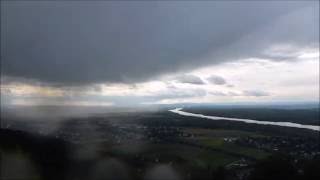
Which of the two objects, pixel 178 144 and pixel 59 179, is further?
pixel 178 144

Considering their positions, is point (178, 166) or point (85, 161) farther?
point (178, 166)

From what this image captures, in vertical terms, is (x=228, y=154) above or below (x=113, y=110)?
below

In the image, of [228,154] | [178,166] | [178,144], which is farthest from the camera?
[178,144]

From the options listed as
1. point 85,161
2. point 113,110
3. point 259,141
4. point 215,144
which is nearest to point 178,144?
point 215,144

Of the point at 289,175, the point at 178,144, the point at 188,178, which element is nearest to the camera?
the point at 289,175

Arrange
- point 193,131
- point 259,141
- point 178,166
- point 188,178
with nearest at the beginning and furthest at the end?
point 188,178 → point 178,166 → point 259,141 → point 193,131

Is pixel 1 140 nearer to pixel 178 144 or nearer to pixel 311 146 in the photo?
pixel 178 144

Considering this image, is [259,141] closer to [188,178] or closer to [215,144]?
[215,144]

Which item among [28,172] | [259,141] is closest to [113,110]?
[259,141]

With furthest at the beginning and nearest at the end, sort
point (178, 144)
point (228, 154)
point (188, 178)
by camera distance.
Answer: point (178, 144) < point (228, 154) < point (188, 178)
